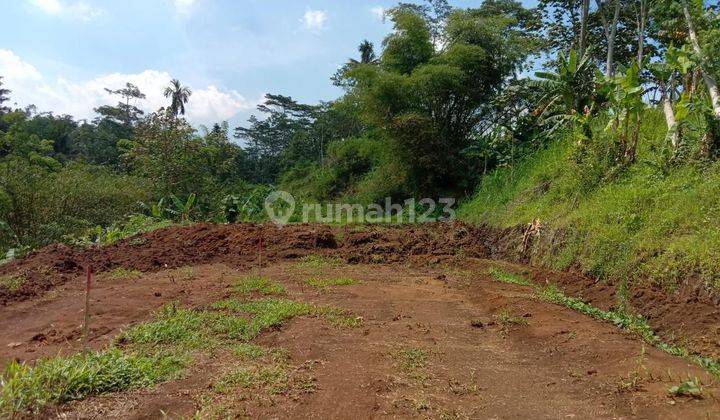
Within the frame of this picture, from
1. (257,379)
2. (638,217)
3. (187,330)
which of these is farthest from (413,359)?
(638,217)

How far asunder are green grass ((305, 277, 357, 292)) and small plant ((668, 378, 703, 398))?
13.4ft

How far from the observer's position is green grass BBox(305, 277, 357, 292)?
6.38 meters

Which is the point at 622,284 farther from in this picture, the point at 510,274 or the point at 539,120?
the point at 539,120

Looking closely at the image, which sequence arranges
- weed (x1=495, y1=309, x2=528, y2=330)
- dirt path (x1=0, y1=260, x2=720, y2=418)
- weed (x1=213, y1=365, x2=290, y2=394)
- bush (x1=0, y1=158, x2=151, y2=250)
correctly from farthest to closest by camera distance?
bush (x1=0, y1=158, x2=151, y2=250)
weed (x1=495, y1=309, x2=528, y2=330)
weed (x1=213, y1=365, x2=290, y2=394)
dirt path (x1=0, y1=260, x2=720, y2=418)

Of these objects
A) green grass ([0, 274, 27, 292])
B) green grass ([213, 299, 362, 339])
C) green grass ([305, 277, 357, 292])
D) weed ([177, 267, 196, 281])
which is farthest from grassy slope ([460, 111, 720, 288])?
green grass ([0, 274, 27, 292])

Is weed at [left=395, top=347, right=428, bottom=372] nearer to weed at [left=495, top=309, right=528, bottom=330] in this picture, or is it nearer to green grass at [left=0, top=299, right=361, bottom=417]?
green grass at [left=0, top=299, right=361, bottom=417]

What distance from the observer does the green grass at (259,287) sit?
5930mm

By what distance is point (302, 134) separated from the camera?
35.6 m

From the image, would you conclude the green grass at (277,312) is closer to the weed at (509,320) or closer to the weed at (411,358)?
the weed at (411,358)

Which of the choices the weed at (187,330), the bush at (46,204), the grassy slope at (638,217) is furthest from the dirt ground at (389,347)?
the bush at (46,204)

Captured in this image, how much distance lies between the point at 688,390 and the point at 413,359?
1819 millimetres

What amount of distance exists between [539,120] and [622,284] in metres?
8.48

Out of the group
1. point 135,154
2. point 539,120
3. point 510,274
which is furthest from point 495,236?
point 135,154

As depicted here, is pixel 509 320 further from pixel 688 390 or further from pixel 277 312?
pixel 277 312
